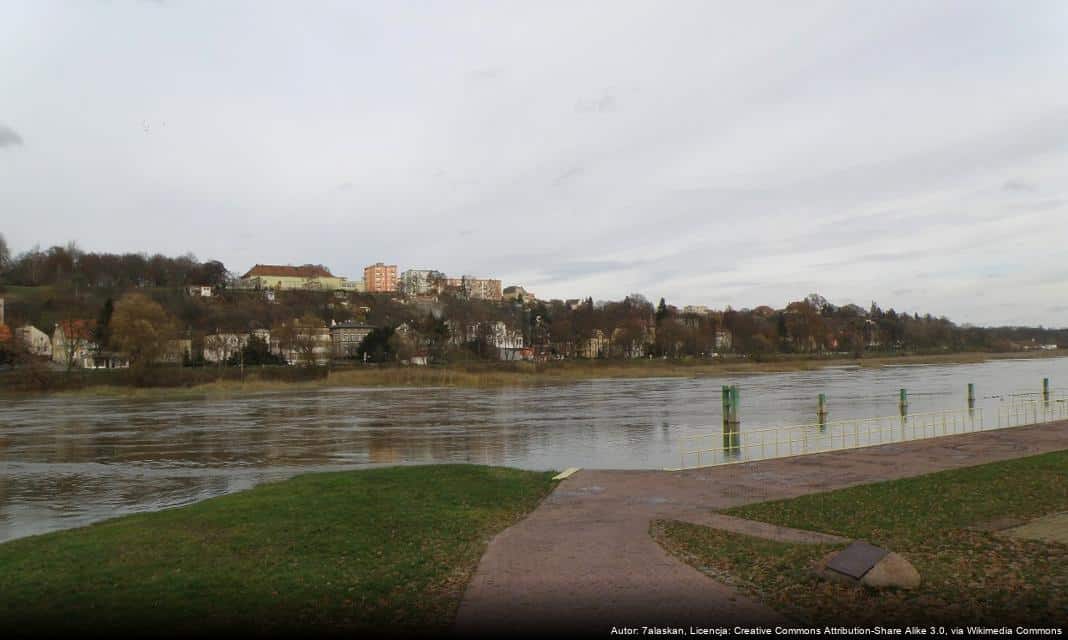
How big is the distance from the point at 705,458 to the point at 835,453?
4284 millimetres

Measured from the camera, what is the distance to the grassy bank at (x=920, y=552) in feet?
24.3

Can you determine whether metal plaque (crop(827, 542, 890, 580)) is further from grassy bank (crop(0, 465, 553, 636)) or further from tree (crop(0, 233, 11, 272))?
tree (crop(0, 233, 11, 272))

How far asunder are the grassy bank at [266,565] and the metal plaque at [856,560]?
432 cm

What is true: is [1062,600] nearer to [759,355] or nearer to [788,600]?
[788,600]

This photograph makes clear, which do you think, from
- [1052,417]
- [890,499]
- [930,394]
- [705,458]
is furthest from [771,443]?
[930,394]

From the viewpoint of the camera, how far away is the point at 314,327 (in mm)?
116062

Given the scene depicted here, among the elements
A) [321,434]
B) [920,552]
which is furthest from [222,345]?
[920,552]

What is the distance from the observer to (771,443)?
2828 cm

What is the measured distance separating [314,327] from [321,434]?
278ft

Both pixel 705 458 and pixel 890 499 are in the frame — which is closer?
pixel 890 499

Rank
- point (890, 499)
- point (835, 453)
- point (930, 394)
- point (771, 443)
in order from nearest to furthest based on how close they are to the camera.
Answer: point (890, 499)
point (835, 453)
point (771, 443)
point (930, 394)

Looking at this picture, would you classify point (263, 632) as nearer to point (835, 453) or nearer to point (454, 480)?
point (454, 480)

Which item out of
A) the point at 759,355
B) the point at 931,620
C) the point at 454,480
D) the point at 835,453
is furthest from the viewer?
the point at 759,355

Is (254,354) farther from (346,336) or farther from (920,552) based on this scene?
(920,552)
